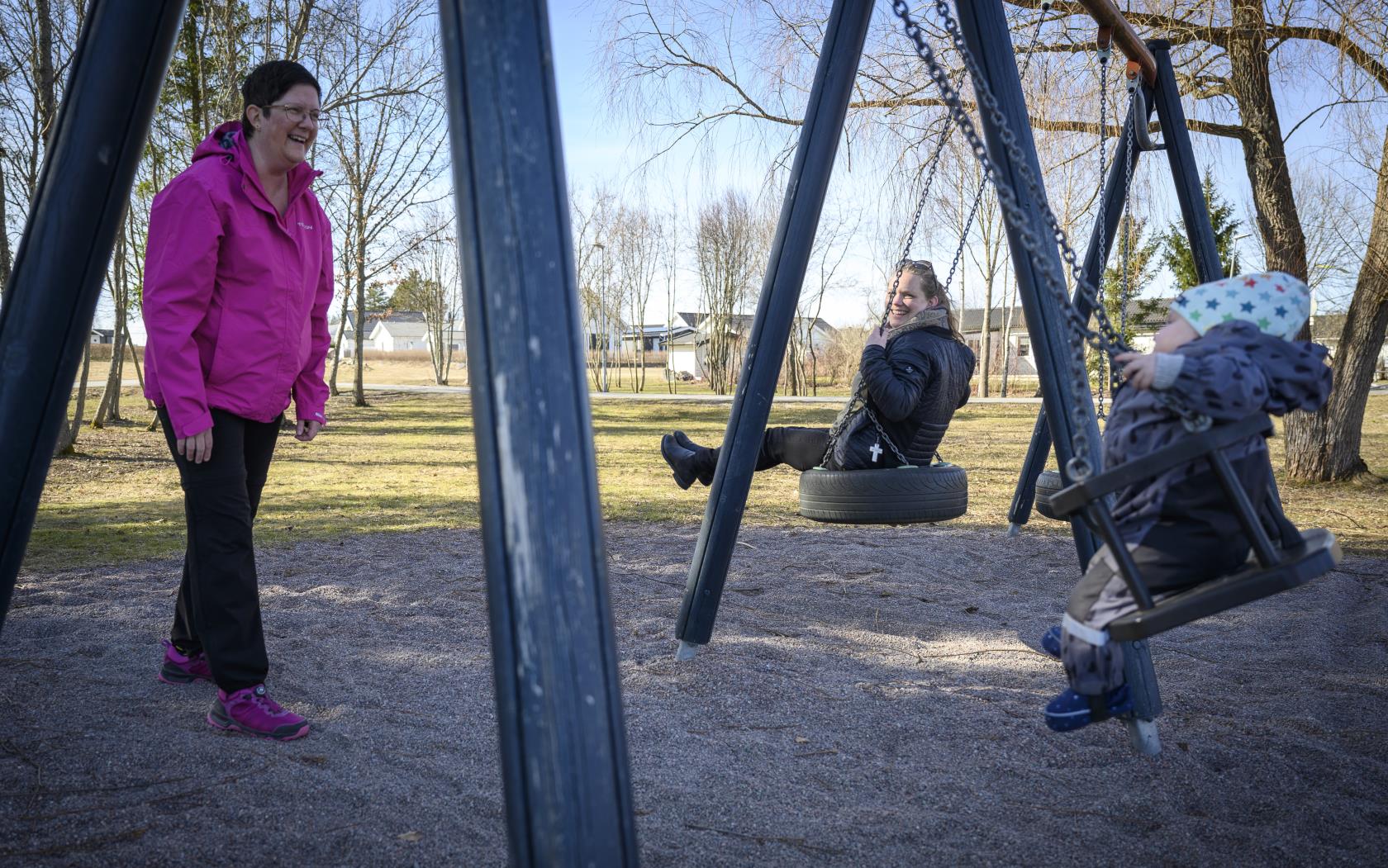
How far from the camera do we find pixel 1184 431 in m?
1.87

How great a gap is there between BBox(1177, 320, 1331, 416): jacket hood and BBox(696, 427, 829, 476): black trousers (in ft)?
7.89

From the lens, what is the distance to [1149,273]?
32594 millimetres

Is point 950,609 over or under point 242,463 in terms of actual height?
under

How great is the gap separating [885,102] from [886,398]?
11.9 ft

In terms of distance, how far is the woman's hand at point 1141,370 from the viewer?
170cm

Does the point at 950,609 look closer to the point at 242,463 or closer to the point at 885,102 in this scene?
the point at 242,463

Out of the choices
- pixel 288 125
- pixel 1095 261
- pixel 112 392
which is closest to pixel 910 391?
pixel 1095 261

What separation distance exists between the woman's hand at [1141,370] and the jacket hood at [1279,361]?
6.0 inches

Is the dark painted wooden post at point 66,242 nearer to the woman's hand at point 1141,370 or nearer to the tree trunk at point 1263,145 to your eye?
the woman's hand at point 1141,370

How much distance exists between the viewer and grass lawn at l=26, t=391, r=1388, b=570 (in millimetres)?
5898

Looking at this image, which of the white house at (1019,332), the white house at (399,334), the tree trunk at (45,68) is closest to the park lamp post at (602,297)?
the white house at (1019,332)

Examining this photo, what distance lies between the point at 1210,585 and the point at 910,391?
2.24 metres

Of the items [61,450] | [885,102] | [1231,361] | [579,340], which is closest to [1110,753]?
[1231,361]

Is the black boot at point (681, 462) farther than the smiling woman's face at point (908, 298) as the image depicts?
Yes
